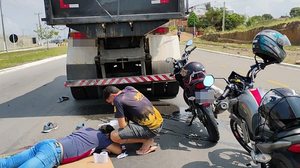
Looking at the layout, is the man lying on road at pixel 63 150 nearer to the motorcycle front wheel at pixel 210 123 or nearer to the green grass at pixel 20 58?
the motorcycle front wheel at pixel 210 123

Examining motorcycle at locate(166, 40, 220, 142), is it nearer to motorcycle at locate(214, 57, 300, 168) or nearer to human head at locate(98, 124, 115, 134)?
motorcycle at locate(214, 57, 300, 168)

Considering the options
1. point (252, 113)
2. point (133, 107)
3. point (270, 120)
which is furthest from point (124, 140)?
point (270, 120)

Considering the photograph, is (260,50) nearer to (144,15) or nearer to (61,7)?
(144,15)

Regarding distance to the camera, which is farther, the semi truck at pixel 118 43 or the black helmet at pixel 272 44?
the semi truck at pixel 118 43

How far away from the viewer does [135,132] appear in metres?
5.18

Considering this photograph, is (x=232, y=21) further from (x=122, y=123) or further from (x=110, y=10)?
(x=122, y=123)

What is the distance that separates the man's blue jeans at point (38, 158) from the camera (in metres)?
4.29

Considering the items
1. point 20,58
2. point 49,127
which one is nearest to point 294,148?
point 49,127

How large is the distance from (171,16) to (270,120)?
4.42 m

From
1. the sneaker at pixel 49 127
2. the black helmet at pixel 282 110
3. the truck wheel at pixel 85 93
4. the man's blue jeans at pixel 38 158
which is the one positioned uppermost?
the black helmet at pixel 282 110

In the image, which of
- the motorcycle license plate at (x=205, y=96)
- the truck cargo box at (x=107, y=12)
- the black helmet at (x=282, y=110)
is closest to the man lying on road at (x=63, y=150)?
the motorcycle license plate at (x=205, y=96)

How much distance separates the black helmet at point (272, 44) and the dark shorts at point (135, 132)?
1774mm

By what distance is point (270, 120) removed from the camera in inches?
A: 134

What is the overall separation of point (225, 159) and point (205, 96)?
35.3 inches
